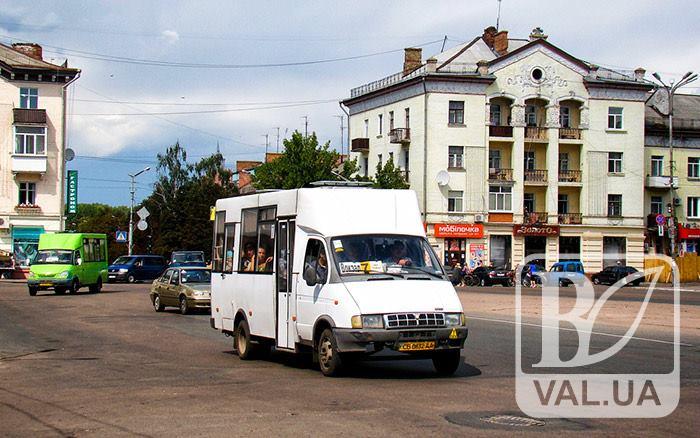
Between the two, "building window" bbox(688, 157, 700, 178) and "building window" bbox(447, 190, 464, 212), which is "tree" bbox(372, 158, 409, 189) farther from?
"building window" bbox(688, 157, 700, 178)

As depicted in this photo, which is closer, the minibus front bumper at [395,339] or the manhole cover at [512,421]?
the manhole cover at [512,421]

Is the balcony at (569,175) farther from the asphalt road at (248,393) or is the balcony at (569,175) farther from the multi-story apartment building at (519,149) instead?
the asphalt road at (248,393)

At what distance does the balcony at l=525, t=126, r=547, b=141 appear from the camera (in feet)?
238

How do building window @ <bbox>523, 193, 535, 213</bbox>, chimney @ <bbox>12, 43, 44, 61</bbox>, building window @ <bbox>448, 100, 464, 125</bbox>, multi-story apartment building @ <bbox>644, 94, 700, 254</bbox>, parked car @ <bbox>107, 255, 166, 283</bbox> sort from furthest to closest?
1. multi-story apartment building @ <bbox>644, 94, 700, 254</bbox>
2. chimney @ <bbox>12, 43, 44, 61</bbox>
3. building window @ <bbox>523, 193, 535, 213</bbox>
4. building window @ <bbox>448, 100, 464, 125</bbox>
5. parked car @ <bbox>107, 255, 166, 283</bbox>

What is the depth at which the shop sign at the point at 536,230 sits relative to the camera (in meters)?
71.3

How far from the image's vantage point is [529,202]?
73.3m

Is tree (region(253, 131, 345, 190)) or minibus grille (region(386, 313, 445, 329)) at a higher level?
tree (region(253, 131, 345, 190))

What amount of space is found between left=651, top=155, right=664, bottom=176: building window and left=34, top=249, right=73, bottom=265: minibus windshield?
5062 centimetres

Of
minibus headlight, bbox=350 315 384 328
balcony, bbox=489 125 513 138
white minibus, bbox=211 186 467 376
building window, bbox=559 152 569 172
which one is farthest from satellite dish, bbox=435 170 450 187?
minibus headlight, bbox=350 315 384 328

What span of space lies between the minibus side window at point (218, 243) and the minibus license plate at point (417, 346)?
6012 mm

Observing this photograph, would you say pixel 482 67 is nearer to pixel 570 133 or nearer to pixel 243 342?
pixel 570 133

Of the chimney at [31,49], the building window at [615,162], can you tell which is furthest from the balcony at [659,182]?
the chimney at [31,49]

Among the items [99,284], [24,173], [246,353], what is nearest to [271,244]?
[246,353]

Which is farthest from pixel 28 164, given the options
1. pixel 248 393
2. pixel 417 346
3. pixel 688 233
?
pixel 248 393
